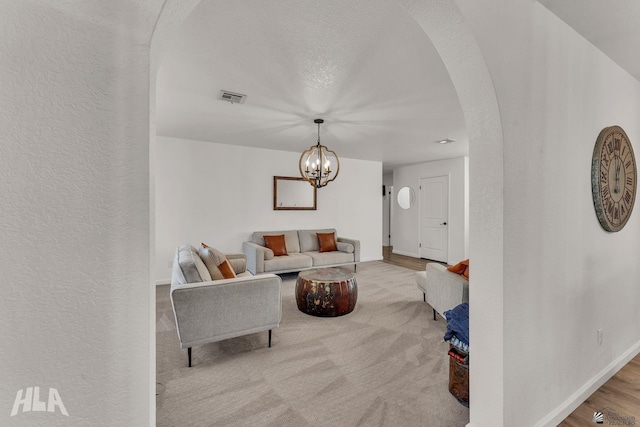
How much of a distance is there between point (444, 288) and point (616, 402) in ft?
4.05

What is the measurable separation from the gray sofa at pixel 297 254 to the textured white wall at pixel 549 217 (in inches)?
139

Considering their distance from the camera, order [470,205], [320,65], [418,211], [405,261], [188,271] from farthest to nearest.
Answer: [418,211] < [405,261] < [188,271] < [320,65] < [470,205]

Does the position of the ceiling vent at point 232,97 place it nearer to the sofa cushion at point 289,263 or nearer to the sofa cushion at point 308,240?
the sofa cushion at point 289,263

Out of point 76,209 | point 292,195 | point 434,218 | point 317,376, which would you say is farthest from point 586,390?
point 434,218

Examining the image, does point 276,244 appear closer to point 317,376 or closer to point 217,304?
point 217,304

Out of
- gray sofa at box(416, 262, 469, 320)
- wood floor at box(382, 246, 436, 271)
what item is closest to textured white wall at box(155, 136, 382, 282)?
wood floor at box(382, 246, 436, 271)

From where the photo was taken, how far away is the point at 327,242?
17.7 ft

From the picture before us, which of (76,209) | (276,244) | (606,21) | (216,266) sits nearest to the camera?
(76,209)

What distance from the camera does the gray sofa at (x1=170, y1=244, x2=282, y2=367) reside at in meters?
2.15

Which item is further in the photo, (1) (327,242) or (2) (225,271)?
(1) (327,242)

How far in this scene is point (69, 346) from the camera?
1.86 feet

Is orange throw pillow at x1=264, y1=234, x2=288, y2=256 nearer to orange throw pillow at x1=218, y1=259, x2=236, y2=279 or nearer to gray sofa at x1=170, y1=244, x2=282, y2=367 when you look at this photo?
orange throw pillow at x1=218, y1=259, x2=236, y2=279

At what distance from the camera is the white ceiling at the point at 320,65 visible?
1624 mm

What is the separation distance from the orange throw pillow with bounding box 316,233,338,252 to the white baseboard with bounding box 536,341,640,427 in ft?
12.8
